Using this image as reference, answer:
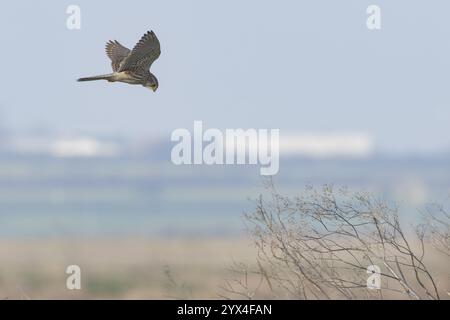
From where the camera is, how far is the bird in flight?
31.0ft

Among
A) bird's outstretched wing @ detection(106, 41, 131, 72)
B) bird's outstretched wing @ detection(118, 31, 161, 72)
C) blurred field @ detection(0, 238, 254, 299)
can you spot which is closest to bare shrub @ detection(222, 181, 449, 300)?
bird's outstretched wing @ detection(118, 31, 161, 72)

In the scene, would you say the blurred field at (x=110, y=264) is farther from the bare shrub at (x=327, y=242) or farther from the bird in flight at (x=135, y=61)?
the bare shrub at (x=327, y=242)

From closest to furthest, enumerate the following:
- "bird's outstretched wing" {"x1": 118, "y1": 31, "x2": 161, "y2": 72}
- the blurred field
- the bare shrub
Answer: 1. the bare shrub
2. "bird's outstretched wing" {"x1": 118, "y1": 31, "x2": 161, "y2": 72}
3. the blurred field

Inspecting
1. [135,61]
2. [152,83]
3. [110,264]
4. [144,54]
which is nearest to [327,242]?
[144,54]

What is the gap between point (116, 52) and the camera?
33.3 ft

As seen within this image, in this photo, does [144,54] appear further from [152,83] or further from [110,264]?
[110,264]

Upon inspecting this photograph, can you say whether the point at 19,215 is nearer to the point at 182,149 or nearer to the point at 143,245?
the point at 143,245

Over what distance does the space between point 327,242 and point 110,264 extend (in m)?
21.8

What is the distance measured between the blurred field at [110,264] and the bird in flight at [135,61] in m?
8.56

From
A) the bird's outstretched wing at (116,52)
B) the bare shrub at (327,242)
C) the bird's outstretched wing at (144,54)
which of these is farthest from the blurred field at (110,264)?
the bare shrub at (327,242)

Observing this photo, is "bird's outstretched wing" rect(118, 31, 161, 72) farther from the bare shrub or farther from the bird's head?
the bare shrub

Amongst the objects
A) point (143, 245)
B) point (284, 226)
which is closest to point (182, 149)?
point (284, 226)

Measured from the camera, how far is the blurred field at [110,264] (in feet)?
70.1

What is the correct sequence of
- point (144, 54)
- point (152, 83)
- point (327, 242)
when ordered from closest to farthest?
point (327, 242) → point (144, 54) → point (152, 83)
